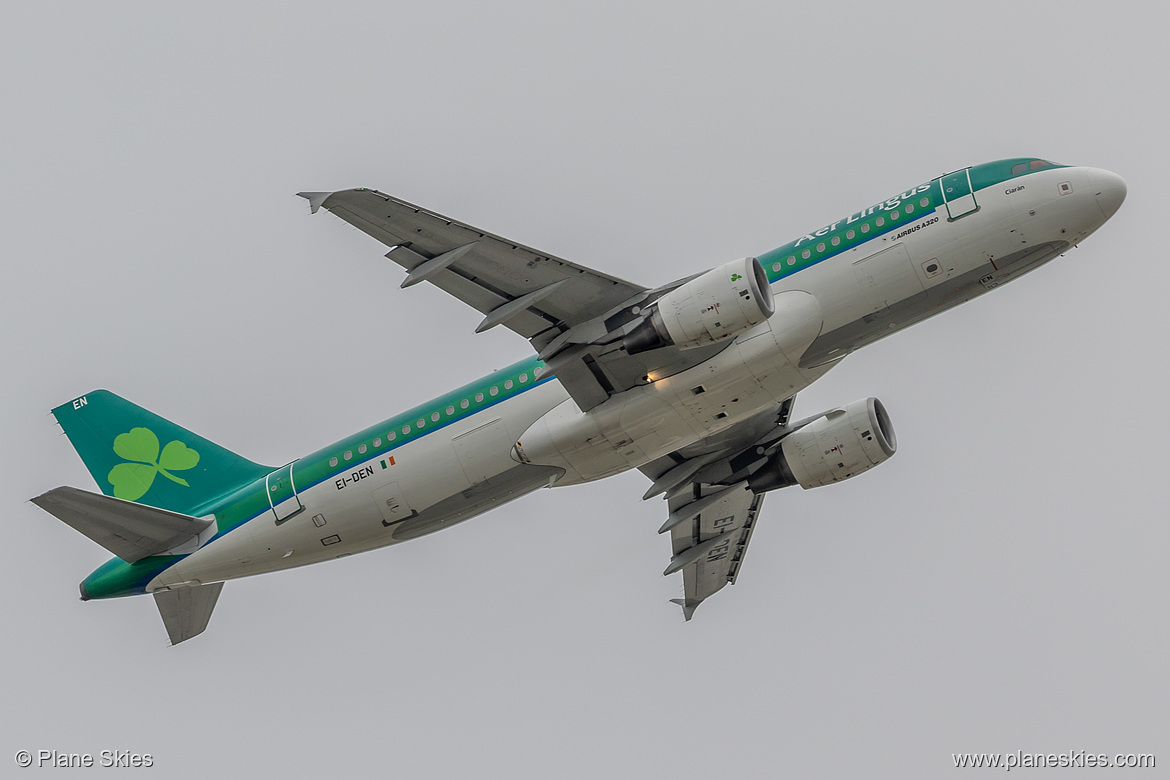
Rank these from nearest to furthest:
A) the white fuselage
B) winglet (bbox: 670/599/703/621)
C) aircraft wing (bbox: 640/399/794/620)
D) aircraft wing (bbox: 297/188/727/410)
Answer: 1. aircraft wing (bbox: 297/188/727/410)
2. the white fuselage
3. aircraft wing (bbox: 640/399/794/620)
4. winglet (bbox: 670/599/703/621)

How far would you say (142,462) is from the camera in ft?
117

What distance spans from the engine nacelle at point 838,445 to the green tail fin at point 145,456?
52.2 ft

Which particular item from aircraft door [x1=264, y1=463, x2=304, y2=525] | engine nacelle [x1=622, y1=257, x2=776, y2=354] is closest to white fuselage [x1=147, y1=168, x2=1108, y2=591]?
aircraft door [x1=264, y1=463, x2=304, y2=525]

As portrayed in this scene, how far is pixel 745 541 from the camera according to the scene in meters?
39.2

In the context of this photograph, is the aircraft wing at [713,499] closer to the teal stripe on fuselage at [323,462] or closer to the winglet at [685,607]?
the winglet at [685,607]

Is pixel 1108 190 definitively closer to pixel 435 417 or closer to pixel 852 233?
pixel 852 233

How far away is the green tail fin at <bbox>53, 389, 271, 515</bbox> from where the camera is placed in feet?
115

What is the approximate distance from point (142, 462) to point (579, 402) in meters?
14.6

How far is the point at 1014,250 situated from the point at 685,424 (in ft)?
30.1

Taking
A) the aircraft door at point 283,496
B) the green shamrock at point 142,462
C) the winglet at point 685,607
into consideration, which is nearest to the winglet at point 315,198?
the aircraft door at point 283,496

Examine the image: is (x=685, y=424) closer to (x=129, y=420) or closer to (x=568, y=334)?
(x=568, y=334)

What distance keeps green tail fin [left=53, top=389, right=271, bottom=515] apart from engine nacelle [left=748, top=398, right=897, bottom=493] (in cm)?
1592

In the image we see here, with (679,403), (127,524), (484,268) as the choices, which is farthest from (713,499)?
(127,524)

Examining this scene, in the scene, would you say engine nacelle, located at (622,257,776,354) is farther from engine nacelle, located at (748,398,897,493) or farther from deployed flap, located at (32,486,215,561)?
deployed flap, located at (32,486,215,561)
